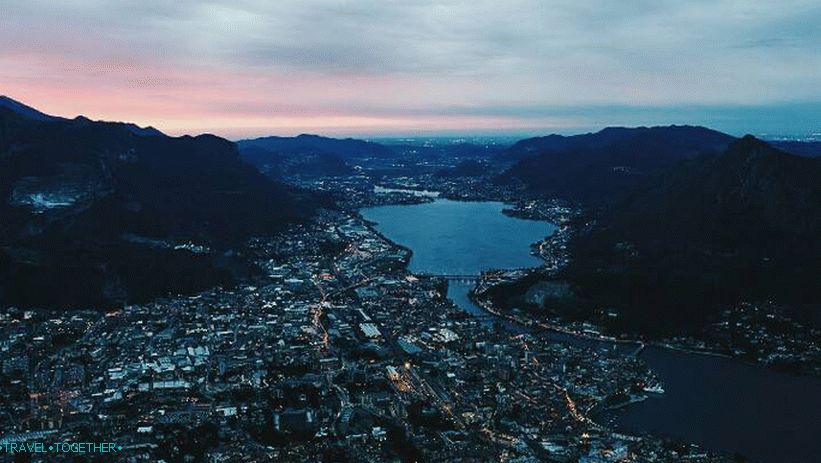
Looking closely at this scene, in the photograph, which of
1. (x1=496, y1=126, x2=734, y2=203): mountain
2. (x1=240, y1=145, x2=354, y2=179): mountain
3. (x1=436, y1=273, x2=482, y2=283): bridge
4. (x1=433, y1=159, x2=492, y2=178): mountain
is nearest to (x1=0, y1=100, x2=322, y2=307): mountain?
(x1=436, y1=273, x2=482, y2=283): bridge

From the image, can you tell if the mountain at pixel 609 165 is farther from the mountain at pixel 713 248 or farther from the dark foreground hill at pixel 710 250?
the dark foreground hill at pixel 710 250

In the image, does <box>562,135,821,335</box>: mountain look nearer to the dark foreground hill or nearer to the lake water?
the dark foreground hill

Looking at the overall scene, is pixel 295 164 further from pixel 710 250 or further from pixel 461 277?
pixel 710 250

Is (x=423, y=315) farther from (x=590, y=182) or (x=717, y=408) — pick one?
(x=590, y=182)

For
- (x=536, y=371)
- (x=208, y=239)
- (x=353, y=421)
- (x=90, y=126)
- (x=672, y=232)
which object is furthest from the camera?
(x=90, y=126)

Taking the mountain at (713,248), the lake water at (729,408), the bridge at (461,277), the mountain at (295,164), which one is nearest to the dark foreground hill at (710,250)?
the mountain at (713,248)

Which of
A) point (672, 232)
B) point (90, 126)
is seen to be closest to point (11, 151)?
point (90, 126)
